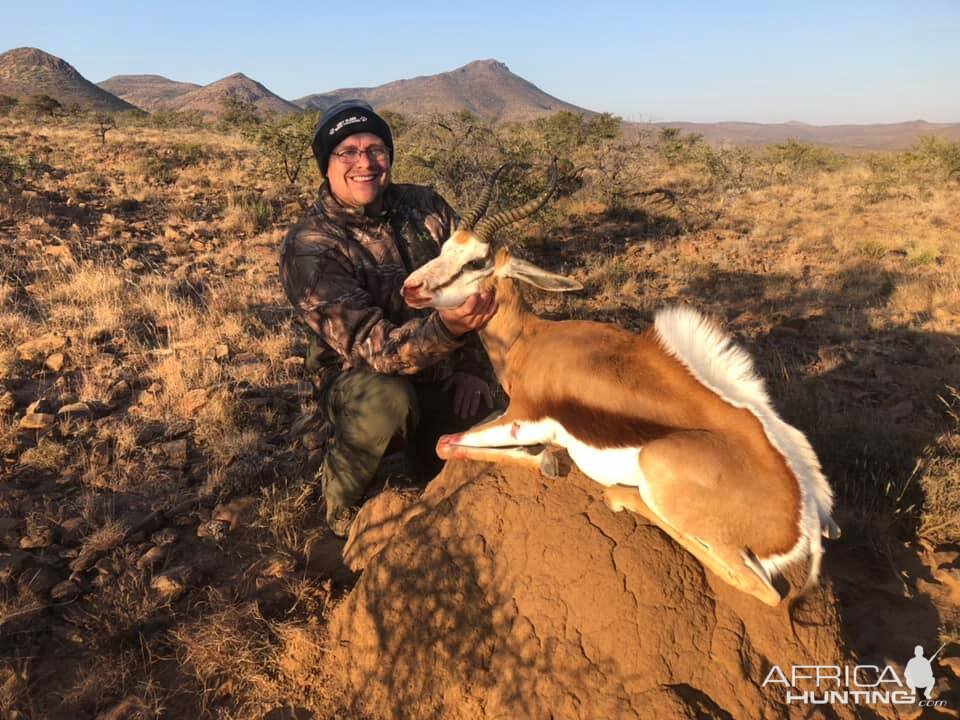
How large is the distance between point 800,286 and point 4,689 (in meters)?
10.8

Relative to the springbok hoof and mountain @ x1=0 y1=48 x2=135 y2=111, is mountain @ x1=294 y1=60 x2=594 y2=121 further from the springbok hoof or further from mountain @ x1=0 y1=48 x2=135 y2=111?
the springbok hoof

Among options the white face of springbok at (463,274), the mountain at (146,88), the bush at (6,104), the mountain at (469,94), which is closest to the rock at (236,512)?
the white face of springbok at (463,274)

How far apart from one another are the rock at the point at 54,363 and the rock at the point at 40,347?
0.20 m

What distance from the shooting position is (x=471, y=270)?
3.92 m

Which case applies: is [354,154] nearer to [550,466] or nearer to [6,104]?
[550,466]

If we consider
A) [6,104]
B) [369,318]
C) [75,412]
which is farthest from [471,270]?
[6,104]

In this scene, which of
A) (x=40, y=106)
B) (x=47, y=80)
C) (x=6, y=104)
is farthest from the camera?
(x=47, y=80)

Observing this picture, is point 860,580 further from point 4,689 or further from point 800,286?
point 800,286

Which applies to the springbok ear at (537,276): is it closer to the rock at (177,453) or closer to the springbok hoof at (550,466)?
the springbok hoof at (550,466)

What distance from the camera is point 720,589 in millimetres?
2705

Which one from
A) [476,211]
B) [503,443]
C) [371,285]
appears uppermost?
[476,211]

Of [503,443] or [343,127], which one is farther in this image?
[343,127]

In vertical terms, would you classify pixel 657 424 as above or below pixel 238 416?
above

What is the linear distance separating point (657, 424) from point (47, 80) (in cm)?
10229
